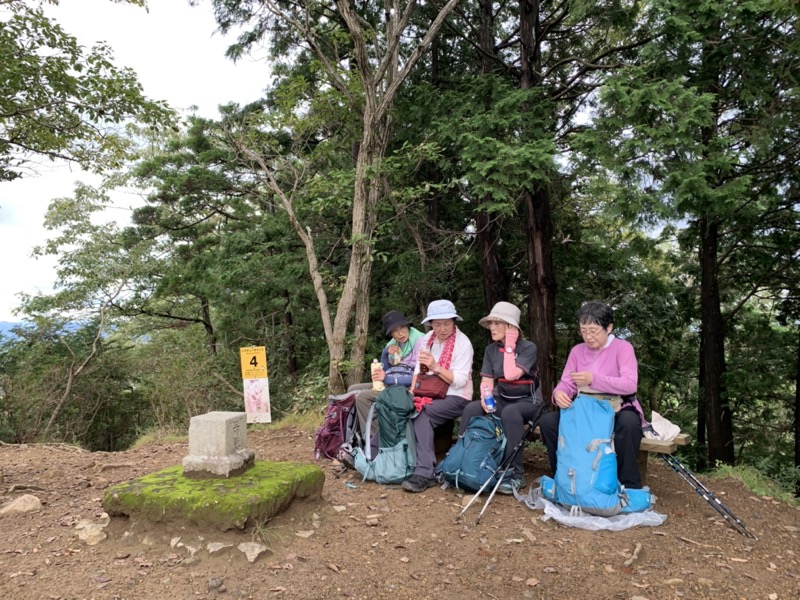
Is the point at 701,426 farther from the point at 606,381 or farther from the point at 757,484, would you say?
the point at 606,381

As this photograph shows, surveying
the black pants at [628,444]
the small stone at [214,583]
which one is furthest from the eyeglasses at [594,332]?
the small stone at [214,583]

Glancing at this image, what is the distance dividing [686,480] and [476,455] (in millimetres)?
1480

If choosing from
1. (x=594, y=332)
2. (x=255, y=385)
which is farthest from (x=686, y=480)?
(x=255, y=385)

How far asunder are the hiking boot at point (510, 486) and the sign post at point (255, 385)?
12.4ft

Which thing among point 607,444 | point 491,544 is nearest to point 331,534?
point 491,544

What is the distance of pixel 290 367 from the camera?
12.6m

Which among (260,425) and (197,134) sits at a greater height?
(197,134)

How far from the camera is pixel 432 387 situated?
15.0ft

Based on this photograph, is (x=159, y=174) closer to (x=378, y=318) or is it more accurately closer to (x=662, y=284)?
(x=378, y=318)

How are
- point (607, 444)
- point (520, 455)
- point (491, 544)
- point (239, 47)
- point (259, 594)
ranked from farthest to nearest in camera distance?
point (239, 47) < point (520, 455) < point (607, 444) < point (491, 544) < point (259, 594)

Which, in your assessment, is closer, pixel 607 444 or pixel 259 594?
pixel 259 594

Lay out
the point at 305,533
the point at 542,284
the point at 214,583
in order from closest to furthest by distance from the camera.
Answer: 1. the point at 214,583
2. the point at 305,533
3. the point at 542,284

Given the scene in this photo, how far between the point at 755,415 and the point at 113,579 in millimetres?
12519

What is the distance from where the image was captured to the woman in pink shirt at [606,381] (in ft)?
12.4
